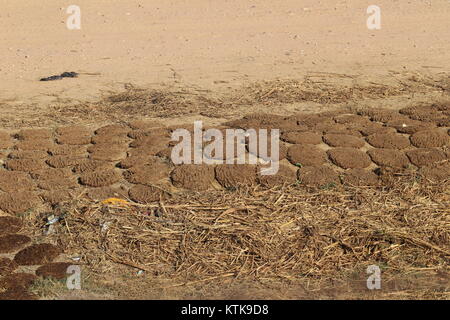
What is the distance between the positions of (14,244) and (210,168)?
1405mm

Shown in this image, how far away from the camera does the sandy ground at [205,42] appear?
663 cm

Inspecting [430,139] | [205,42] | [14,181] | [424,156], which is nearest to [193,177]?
[14,181]

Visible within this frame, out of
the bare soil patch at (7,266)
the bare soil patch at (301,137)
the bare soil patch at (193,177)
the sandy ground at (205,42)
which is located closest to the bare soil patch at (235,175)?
the bare soil patch at (193,177)

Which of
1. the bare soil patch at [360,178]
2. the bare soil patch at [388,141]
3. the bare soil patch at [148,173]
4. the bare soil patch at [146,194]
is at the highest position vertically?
the bare soil patch at [388,141]

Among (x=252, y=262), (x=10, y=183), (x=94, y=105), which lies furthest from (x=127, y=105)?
(x=252, y=262)

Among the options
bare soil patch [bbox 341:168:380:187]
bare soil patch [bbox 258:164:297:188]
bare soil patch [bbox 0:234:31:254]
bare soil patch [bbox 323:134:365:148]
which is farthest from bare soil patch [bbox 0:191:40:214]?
bare soil patch [bbox 323:134:365:148]

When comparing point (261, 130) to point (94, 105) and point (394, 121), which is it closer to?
point (394, 121)

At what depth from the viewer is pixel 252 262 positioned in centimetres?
365

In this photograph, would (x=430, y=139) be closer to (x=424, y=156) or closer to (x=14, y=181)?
(x=424, y=156)

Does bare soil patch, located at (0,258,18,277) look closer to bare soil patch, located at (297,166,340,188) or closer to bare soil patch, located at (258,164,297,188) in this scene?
bare soil patch, located at (258,164,297,188)

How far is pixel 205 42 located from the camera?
7961 mm

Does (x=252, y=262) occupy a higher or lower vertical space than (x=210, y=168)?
lower

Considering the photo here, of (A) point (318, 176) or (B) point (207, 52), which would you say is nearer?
(A) point (318, 176)

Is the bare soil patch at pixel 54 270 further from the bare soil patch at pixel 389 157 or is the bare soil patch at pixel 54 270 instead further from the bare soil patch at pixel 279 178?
the bare soil patch at pixel 389 157
